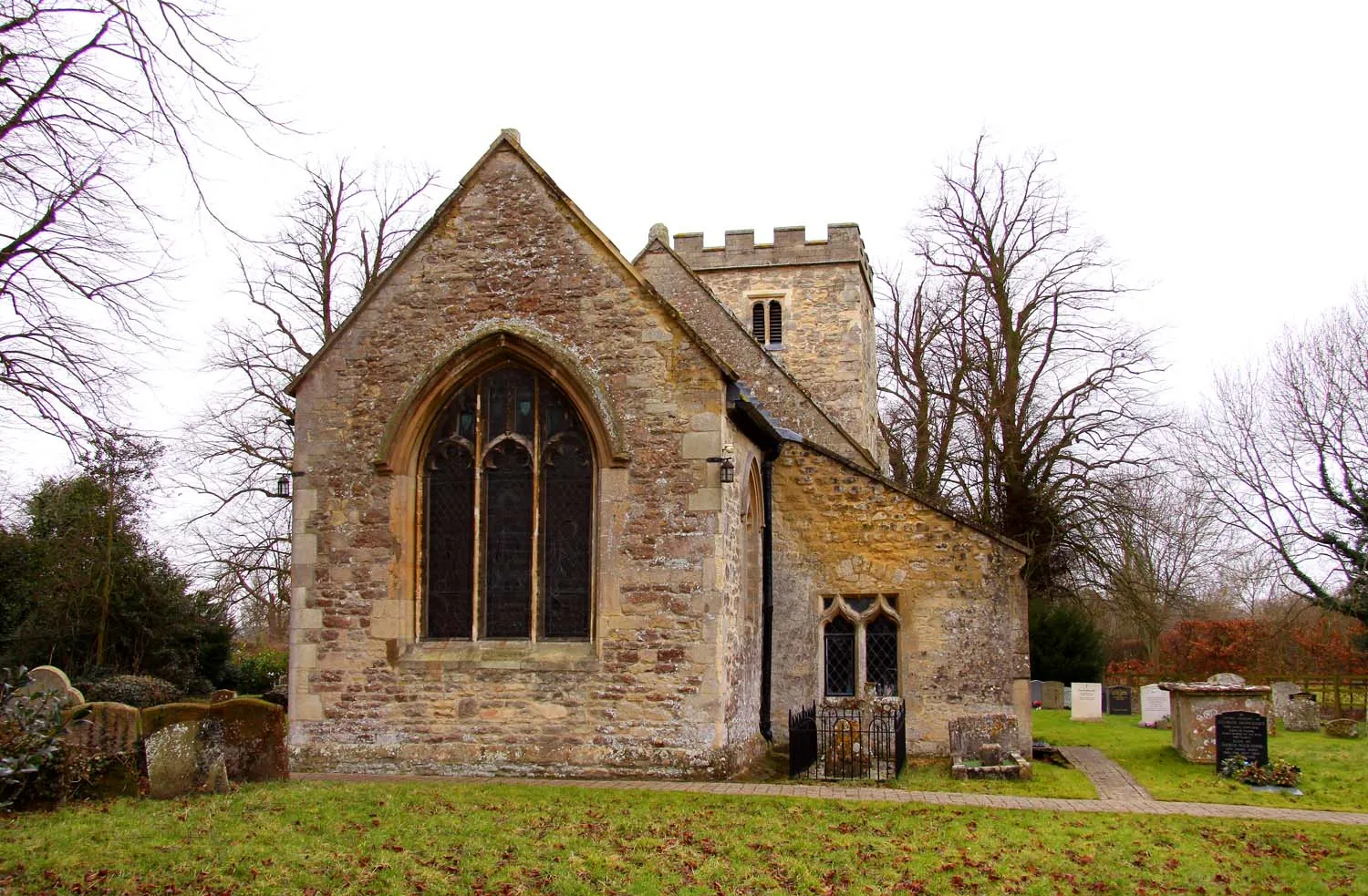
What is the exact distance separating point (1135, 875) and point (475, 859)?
17.8 feet

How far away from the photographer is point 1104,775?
1527cm

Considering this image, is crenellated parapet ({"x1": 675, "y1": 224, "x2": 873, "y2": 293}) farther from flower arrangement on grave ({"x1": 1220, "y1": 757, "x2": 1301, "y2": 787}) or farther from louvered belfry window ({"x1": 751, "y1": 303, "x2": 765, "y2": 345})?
flower arrangement on grave ({"x1": 1220, "y1": 757, "x2": 1301, "y2": 787})

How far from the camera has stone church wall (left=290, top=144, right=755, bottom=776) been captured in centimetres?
1314

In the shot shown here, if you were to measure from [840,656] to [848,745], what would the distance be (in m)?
2.60

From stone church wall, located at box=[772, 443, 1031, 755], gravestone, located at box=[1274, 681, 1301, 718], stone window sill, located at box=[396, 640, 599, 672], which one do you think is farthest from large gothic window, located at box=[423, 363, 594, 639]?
gravestone, located at box=[1274, 681, 1301, 718]

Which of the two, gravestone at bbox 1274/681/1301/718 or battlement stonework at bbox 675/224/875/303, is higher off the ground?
battlement stonework at bbox 675/224/875/303

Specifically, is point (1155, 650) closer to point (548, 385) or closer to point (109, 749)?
point (548, 385)

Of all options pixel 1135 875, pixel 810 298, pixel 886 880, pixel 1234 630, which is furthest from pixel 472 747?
pixel 1234 630

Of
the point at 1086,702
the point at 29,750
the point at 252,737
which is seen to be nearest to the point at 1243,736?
the point at 1086,702

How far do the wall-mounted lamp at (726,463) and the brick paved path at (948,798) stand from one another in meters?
3.49

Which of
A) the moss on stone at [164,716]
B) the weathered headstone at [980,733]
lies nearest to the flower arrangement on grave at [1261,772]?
the weathered headstone at [980,733]

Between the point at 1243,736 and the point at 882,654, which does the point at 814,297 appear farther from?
the point at 1243,736

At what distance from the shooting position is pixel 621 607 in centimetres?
1330

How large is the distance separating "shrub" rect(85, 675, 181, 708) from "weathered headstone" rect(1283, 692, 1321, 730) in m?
21.6
